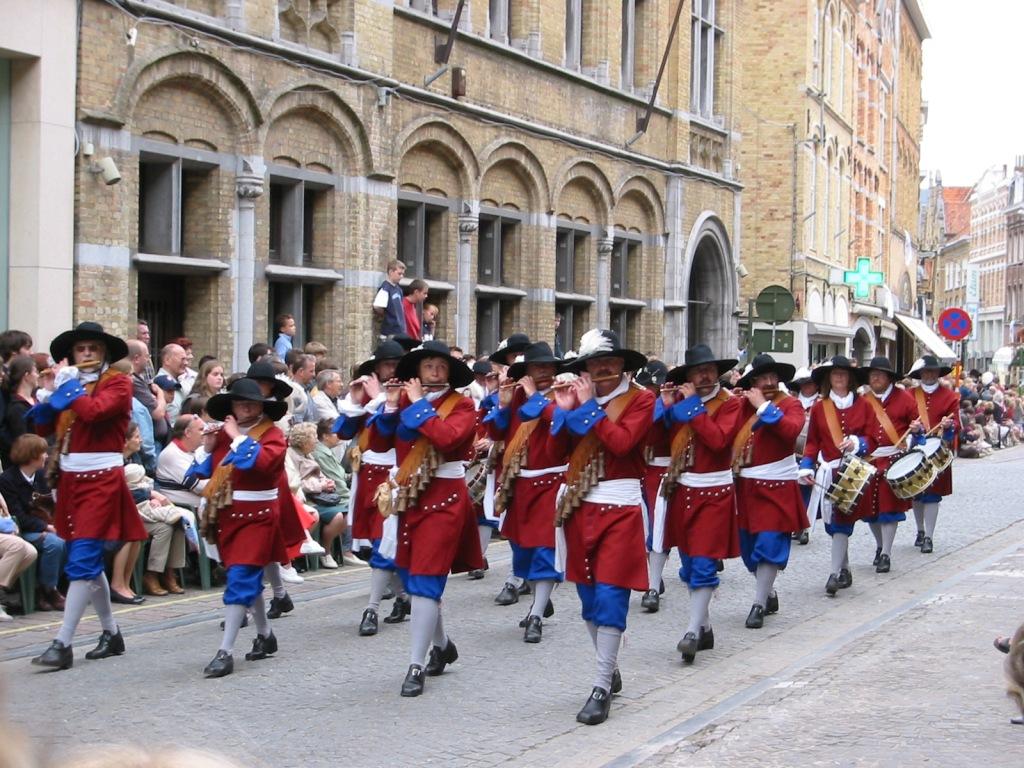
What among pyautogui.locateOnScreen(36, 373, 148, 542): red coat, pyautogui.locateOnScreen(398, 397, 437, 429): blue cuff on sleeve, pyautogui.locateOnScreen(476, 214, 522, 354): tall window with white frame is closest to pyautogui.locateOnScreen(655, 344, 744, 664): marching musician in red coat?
pyautogui.locateOnScreen(398, 397, 437, 429): blue cuff on sleeve

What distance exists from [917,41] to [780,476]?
59847 mm

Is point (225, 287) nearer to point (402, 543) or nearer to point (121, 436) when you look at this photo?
point (121, 436)

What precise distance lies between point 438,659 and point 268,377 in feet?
6.69

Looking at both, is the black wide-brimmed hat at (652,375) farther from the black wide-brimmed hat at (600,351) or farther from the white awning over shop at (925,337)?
the white awning over shop at (925,337)

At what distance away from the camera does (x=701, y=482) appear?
9.62 metres

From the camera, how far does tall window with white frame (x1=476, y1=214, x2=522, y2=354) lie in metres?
23.1

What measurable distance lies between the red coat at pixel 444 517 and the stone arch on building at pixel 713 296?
22907 mm

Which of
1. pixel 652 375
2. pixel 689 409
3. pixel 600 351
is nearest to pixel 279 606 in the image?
pixel 689 409

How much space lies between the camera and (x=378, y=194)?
19.5 m

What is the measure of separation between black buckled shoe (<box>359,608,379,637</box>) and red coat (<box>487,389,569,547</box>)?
3.73 feet

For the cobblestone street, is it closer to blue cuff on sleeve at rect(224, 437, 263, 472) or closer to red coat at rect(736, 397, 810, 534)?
red coat at rect(736, 397, 810, 534)

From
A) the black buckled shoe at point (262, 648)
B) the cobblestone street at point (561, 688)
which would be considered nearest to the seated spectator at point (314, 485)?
the cobblestone street at point (561, 688)

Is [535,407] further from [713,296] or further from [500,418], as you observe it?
[713,296]

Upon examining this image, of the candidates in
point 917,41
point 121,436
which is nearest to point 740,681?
point 121,436
